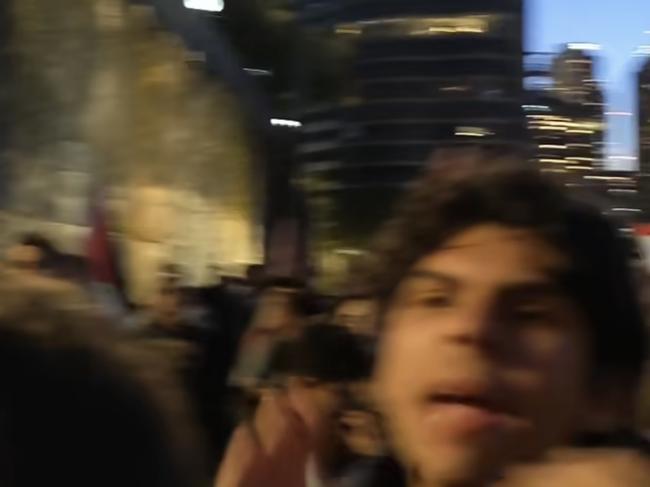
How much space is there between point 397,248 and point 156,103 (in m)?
13.8

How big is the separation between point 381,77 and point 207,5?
1075 centimetres

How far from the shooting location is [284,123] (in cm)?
2400

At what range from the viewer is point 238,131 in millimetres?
20859

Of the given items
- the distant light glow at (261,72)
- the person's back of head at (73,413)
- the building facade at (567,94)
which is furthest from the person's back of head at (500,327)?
the distant light glow at (261,72)

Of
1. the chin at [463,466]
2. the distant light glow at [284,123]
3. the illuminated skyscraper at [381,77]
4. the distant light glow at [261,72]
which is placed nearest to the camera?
Answer: the chin at [463,466]

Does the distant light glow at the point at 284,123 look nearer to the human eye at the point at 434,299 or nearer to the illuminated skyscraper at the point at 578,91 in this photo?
the illuminated skyscraper at the point at 578,91

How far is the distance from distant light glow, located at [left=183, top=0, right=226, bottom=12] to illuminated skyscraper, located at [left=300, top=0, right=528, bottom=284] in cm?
328

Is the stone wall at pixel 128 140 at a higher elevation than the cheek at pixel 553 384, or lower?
lower

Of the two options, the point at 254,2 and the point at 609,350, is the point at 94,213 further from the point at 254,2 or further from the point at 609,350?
the point at 254,2

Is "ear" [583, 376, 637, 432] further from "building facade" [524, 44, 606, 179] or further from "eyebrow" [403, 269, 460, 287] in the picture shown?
"building facade" [524, 44, 606, 179]

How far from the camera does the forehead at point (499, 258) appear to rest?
4.70ft

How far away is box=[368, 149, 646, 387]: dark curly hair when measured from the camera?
1.46 m

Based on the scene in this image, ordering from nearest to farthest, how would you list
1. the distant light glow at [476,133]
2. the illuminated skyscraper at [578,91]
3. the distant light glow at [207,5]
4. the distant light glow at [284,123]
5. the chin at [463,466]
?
the chin at [463,466] < the distant light glow at [476,133] < the illuminated skyscraper at [578,91] < the distant light glow at [207,5] < the distant light glow at [284,123]

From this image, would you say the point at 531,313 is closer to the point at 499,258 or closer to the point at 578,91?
the point at 499,258
